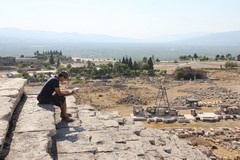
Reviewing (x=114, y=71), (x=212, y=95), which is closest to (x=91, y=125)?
(x=212, y=95)

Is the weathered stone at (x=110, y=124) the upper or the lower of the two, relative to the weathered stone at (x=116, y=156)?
lower

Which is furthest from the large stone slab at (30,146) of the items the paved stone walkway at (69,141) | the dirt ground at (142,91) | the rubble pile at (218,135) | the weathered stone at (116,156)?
the dirt ground at (142,91)

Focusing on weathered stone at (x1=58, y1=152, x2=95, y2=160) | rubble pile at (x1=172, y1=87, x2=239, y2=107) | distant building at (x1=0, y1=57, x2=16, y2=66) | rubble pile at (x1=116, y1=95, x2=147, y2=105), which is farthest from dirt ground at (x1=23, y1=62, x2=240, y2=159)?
distant building at (x1=0, y1=57, x2=16, y2=66)

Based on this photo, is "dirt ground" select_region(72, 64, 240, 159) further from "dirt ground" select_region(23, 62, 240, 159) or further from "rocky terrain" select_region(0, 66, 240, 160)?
"rocky terrain" select_region(0, 66, 240, 160)

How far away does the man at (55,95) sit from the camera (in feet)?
31.5

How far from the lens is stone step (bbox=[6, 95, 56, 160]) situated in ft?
21.3

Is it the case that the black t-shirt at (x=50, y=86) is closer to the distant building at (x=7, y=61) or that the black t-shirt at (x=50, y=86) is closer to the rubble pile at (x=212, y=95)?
the rubble pile at (x=212, y=95)

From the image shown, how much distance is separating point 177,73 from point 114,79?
1106 cm

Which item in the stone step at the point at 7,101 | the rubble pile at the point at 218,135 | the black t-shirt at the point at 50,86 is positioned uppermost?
the black t-shirt at the point at 50,86

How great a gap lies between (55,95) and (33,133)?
2.40 metres

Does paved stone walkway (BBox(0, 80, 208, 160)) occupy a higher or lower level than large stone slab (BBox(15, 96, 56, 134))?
lower

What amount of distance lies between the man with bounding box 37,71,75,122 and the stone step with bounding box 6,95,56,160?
0.20 m

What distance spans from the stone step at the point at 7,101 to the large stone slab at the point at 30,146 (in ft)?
1.18

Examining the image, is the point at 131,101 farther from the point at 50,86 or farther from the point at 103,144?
the point at 103,144
